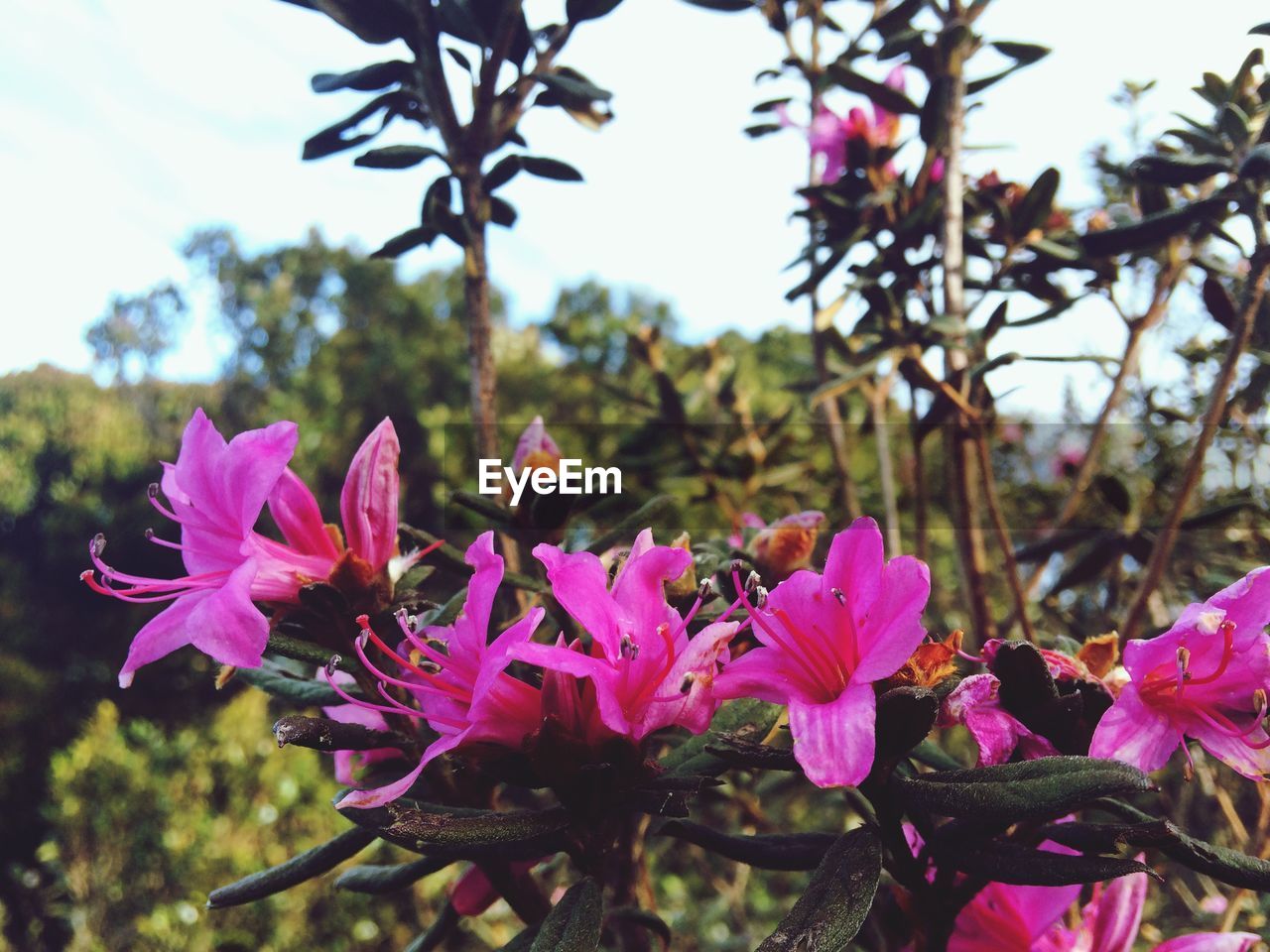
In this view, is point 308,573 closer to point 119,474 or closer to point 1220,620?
point 1220,620

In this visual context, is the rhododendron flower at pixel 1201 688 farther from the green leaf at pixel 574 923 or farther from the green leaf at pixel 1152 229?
the green leaf at pixel 1152 229

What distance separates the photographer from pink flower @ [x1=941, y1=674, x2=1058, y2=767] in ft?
1.81

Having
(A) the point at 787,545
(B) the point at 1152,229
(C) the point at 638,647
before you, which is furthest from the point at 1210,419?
(C) the point at 638,647

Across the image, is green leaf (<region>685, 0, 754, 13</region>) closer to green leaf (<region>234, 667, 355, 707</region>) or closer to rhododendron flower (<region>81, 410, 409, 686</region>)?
rhododendron flower (<region>81, 410, 409, 686</region>)

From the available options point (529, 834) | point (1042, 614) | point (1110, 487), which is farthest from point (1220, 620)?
point (1042, 614)

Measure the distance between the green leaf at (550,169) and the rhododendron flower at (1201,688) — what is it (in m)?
0.79

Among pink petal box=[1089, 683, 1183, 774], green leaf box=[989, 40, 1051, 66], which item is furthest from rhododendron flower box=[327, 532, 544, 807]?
green leaf box=[989, 40, 1051, 66]

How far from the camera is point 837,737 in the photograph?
1.63 feet

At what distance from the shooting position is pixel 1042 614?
1.65 m

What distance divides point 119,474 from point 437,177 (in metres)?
7.17

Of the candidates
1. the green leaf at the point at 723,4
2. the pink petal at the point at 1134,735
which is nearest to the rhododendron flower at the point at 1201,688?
the pink petal at the point at 1134,735

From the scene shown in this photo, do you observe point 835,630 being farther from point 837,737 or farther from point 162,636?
point 162,636

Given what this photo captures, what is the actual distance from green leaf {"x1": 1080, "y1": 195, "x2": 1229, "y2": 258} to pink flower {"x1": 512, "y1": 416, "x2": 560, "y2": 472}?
0.69 meters

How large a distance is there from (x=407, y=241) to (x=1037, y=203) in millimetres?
838
